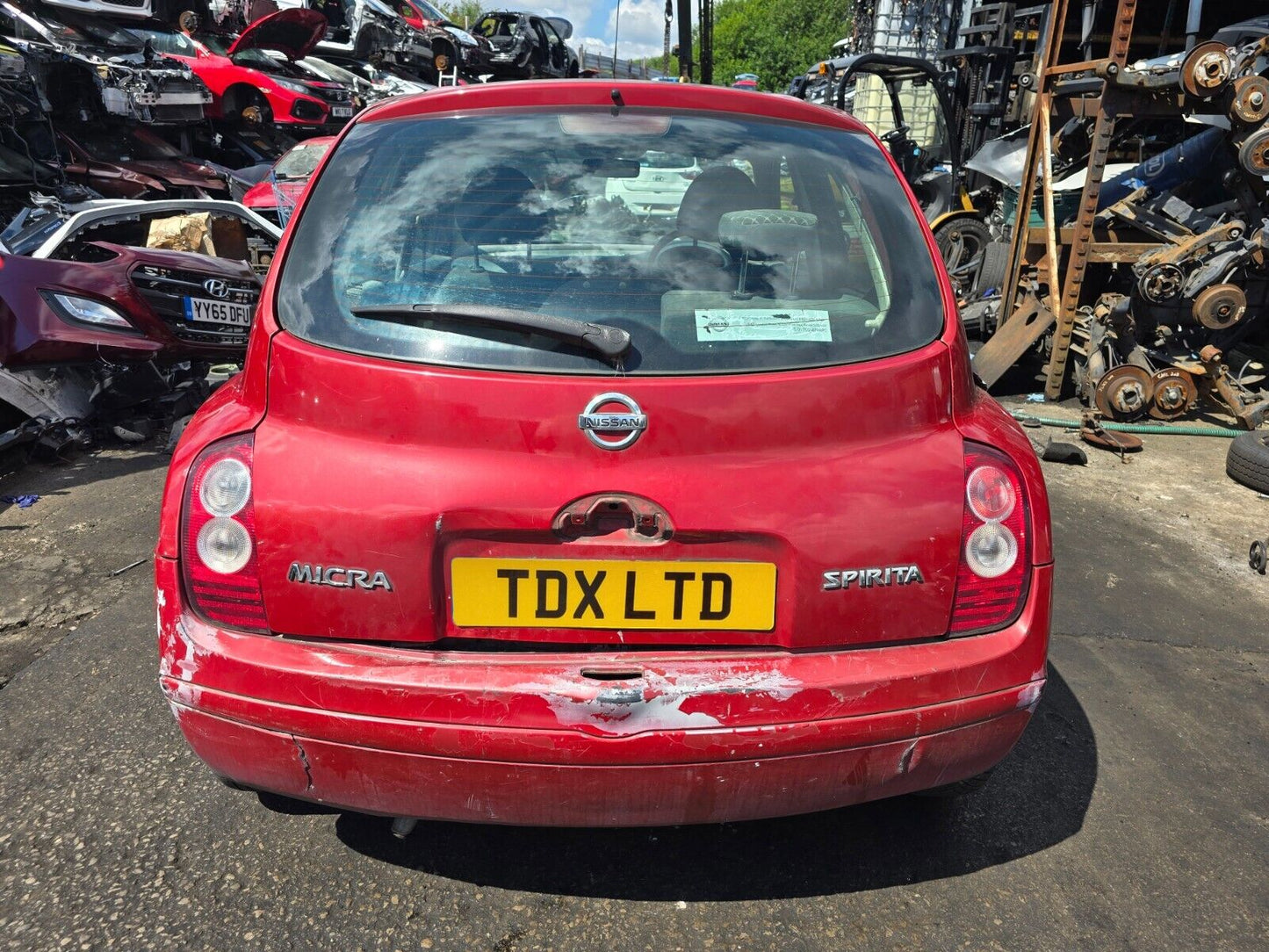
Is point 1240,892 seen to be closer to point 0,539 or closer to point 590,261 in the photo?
point 590,261

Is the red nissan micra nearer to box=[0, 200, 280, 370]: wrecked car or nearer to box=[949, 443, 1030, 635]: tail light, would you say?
box=[949, 443, 1030, 635]: tail light

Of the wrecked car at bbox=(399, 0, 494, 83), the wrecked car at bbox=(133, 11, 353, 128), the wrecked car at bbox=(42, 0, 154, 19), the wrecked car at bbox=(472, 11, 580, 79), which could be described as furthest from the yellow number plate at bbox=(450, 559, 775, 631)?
the wrecked car at bbox=(472, 11, 580, 79)

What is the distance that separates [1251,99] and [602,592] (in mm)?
6194

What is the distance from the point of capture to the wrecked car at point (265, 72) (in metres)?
13.0

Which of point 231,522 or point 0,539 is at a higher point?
point 231,522

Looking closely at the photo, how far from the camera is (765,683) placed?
70.5 inches

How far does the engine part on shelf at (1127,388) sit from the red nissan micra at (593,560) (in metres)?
4.79

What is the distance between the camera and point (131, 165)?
1062 centimetres

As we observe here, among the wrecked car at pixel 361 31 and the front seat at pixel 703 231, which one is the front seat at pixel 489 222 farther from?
the wrecked car at pixel 361 31

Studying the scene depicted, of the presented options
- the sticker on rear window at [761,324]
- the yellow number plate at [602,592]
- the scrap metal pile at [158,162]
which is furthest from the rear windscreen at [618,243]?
the scrap metal pile at [158,162]

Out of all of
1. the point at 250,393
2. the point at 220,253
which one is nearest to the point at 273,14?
the point at 220,253

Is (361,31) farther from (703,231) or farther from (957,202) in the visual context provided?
(703,231)

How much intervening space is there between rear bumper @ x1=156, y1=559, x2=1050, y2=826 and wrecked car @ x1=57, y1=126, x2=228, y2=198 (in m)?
9.73

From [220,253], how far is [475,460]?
7.51 meters
